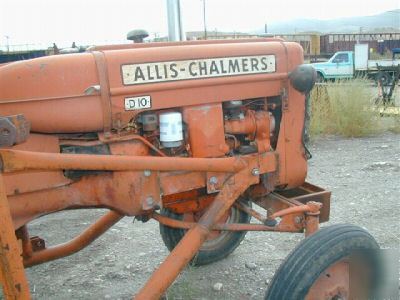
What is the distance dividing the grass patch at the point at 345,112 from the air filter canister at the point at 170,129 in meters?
Answer: 6.63

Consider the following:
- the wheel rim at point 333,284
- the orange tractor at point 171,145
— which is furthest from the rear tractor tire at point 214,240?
the wheel rim at point 333,284

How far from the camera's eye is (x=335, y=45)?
34.6 meters

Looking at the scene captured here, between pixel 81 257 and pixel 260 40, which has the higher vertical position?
pixel 260 40

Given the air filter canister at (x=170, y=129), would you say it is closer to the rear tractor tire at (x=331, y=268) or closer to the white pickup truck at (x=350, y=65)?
the rear tractor tire at (x=331, y=268)

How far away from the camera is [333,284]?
2768mm

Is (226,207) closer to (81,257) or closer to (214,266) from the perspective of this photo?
(214,266)

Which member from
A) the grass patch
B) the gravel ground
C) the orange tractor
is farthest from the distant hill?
the orange tractor

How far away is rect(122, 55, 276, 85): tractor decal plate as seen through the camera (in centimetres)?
257

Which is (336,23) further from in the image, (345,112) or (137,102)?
(137,102)

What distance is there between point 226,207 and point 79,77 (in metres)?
1.03

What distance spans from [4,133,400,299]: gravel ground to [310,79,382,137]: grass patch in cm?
287

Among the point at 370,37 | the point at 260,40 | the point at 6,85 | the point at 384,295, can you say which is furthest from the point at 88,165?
the point at 370,37

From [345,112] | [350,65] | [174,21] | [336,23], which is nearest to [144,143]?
[174,21]

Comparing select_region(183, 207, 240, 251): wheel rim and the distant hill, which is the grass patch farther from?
the distant hill
